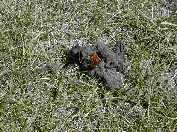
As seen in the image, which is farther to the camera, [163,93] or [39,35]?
[39,35]

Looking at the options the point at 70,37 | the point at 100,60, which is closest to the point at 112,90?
the point at 100,60

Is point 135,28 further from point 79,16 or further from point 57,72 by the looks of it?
point 57,72

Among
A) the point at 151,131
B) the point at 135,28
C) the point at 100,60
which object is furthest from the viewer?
the point at 135,28

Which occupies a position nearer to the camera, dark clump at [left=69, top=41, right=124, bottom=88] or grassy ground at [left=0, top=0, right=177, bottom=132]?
grassy ground at [left=0, top=0, right=177, bottom=132]

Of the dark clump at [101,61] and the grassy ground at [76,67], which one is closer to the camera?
the grassy ground at [76,67]
